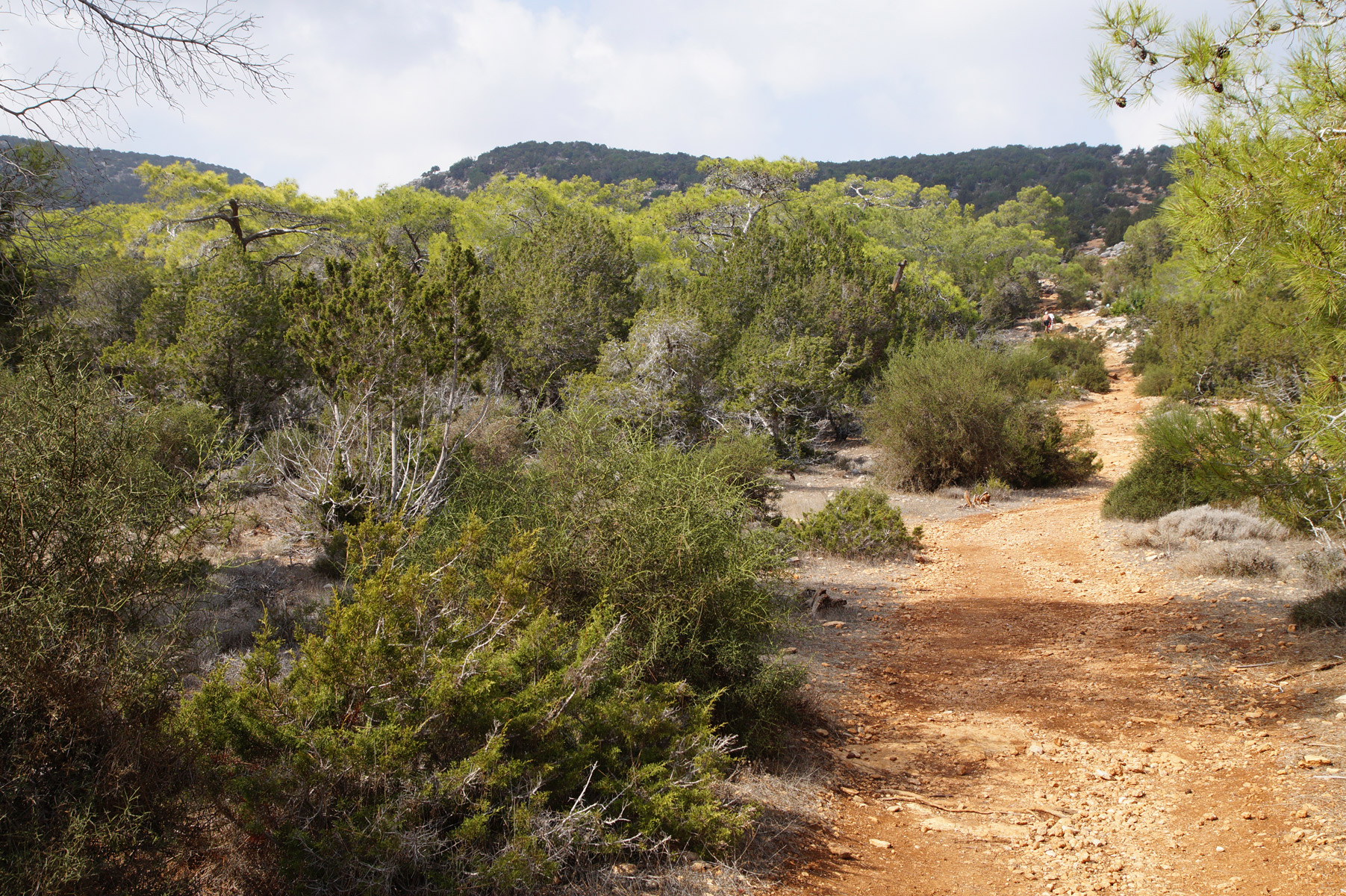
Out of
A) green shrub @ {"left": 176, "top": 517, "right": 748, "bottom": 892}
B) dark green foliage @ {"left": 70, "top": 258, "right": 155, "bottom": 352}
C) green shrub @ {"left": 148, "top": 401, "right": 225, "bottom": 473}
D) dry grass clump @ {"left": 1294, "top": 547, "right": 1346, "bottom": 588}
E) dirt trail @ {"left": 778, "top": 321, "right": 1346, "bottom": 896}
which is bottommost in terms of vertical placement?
dirt trail @ {"left": 778, "top": 321, "right": 1346, "bottom": 896}

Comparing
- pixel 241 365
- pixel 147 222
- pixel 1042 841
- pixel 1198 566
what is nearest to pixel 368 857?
pixel 1042 841

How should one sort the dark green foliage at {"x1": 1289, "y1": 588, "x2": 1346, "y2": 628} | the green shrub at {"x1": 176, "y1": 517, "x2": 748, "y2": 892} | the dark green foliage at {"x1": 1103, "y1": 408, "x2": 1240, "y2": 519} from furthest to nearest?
the dark green foliage at {"x1": 1103, "y1": 408, "x2": 1240, "y2": 519}, the dark green foliage at {"x1": 1289, "y1": 588, "x2": 1346, "y2": 628}, the green shrub at {"x1": 176, "y1": 517, "x2": 748, "y2": 892}

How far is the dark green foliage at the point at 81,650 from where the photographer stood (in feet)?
6.89

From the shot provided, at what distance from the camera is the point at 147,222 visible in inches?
1017

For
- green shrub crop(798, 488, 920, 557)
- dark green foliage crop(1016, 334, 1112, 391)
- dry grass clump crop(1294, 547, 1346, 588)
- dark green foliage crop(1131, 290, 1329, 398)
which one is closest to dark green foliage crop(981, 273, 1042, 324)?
dark green foliage crop(1016, 334, 1112, 391)

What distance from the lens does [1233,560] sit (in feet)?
26.5

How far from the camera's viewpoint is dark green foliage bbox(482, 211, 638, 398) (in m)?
18.0

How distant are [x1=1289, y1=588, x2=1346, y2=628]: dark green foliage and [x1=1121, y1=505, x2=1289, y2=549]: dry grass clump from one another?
2258mm

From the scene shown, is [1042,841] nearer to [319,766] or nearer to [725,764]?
[725,764]

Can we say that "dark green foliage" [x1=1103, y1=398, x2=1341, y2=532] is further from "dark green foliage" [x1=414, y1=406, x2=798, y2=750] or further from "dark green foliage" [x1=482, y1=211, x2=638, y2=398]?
"dark green foliage" [x1=482, y1=211, x2=638, y2=398]

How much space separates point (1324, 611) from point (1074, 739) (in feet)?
9.90

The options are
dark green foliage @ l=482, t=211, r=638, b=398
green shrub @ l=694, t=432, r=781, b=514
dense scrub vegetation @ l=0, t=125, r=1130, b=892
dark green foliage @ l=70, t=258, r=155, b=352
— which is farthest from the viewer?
dark green foliage @ l=482, t=211, r=638, b=398

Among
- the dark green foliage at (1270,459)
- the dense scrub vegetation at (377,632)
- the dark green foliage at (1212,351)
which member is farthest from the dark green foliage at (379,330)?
the dark green foliage at (1212,351)

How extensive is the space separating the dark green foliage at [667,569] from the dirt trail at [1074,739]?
77cm
